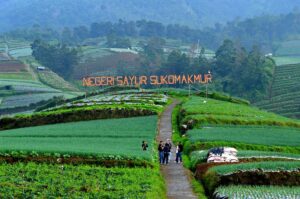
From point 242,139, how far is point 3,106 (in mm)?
57724

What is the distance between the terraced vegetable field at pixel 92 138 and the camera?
3231cm

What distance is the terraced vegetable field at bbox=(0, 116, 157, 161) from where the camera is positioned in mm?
32312

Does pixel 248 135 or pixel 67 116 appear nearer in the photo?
pixel 248 135

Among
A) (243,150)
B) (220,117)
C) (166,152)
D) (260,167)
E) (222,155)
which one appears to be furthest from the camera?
(220,117)

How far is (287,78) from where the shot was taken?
11694 cm

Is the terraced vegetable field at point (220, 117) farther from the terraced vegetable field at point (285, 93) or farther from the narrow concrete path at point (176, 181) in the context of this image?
the terraced vegetable field at point (285, 93)

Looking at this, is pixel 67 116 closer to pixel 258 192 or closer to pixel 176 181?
pixel 176 181

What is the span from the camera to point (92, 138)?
41.1m

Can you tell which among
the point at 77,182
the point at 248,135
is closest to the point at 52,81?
the point at 248,135

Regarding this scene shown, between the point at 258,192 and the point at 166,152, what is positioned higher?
the point at 258,192

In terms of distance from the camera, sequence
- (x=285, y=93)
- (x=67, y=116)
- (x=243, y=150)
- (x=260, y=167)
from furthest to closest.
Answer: (x=285, y=93) → (x=67, y=116) → (x=243, y=150) → (x=260, y=167)

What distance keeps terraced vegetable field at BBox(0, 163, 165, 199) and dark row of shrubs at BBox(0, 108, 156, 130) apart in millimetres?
24038

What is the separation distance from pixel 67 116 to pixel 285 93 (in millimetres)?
62241

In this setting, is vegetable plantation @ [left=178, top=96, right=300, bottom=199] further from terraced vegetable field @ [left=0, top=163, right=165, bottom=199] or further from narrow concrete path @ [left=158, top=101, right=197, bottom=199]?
terraced vegetable field @ [left=0, top=163, right=165, bottom=199]
